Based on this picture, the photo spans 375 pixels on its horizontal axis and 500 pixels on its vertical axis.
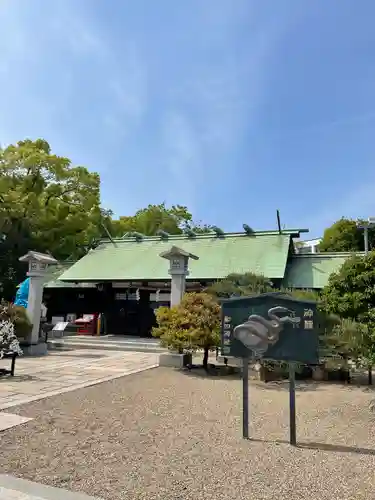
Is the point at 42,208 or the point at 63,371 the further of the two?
the point at 42,208

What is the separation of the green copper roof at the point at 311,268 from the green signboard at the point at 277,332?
11497 mm

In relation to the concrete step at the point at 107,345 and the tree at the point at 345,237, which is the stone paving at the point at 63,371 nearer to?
the concrete step at the point at 107,345

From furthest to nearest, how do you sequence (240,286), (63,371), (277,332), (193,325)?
1. (240,286)
2. (193,325)
3. (63,371)
4. (277,332)

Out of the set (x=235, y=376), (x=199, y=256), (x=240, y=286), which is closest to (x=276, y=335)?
(x=235, y=376)

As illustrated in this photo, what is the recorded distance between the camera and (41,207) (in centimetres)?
2603

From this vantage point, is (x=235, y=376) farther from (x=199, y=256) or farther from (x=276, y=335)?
(x=199, y=256)

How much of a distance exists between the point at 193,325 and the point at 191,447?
5.28 meters

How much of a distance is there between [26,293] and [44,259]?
1.80 meters

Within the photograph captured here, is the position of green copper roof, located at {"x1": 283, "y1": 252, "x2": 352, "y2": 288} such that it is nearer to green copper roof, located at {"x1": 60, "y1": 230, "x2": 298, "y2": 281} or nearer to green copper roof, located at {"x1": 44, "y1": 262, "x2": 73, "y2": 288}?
green copper roof, located at {"x1": 60, "y1": 230, "x2": 298, "y2": 281}

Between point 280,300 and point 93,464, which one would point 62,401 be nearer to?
point 93,464

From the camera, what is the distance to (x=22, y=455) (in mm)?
4195

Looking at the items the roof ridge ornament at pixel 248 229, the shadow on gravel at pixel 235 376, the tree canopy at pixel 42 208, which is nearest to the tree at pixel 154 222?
the tree canopy at pixel 42 208

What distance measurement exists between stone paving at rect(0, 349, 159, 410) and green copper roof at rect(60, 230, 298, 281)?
5177 mm

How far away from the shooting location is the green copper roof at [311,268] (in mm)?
16719
